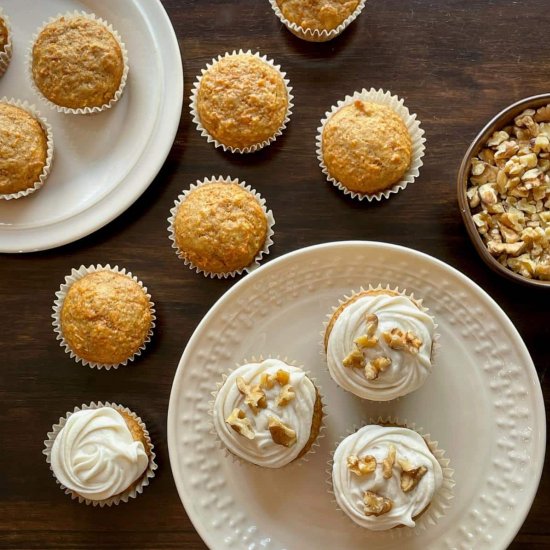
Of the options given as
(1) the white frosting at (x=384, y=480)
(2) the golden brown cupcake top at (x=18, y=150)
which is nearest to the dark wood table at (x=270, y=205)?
(2) the golden brown cupcake top at (x=18, y=150)

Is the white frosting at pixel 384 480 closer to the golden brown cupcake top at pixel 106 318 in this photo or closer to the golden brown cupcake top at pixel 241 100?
the golden brown cupcake top at pixel 106 318

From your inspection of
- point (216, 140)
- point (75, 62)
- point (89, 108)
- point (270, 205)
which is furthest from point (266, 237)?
point (75, 62)

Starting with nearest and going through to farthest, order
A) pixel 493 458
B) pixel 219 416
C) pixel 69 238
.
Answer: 1. pixel 219 416
2. pixel 493 458
3. pixel 69 238

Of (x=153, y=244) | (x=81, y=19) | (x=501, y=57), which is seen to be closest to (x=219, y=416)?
(x=153, y=244)

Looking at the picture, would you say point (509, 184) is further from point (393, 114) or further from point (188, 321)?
Answer: point (188, 321)

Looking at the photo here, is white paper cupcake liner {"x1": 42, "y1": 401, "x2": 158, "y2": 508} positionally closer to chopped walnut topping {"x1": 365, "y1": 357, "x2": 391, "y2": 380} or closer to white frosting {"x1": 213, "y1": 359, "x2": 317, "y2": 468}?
white frosting {"x1": 213, "y1": 359, "x2": 317, "y2": 468}

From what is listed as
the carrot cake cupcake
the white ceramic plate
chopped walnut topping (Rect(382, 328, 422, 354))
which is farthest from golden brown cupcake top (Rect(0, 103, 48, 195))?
chopped walnut topping (Rect(382, 328, 422, 354))
